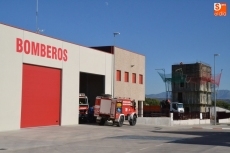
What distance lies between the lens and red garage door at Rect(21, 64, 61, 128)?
3172cm

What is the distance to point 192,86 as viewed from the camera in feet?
279

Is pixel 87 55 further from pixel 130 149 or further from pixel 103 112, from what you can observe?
pixel 130 149

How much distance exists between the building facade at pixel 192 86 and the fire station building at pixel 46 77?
41.0 m

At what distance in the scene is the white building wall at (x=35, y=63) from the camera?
29359 mm

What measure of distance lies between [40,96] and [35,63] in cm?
271

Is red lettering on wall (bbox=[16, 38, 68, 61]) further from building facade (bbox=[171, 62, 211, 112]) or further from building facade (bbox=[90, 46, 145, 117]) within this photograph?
building facade (bbox=[171, 62, 211, 112])

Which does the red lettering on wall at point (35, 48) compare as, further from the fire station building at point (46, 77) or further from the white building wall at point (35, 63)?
the white building wall at point (35, 63)

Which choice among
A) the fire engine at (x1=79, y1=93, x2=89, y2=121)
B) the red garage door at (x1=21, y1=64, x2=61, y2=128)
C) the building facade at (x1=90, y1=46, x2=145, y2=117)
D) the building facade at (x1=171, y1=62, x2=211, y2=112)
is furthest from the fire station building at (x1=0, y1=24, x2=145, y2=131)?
the building facade at (x1=171, y1=62, x2=211, y2=112)

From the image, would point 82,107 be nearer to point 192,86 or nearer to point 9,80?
point 9,80

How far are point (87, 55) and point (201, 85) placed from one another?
49.2 metres

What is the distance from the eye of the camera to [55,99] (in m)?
35.4

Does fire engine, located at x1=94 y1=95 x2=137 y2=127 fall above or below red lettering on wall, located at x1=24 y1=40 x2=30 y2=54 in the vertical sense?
below

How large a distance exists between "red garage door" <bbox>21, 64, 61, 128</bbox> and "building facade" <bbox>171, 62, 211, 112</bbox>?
171 ft

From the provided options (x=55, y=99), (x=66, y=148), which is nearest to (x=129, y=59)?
(x=55, y=99)
